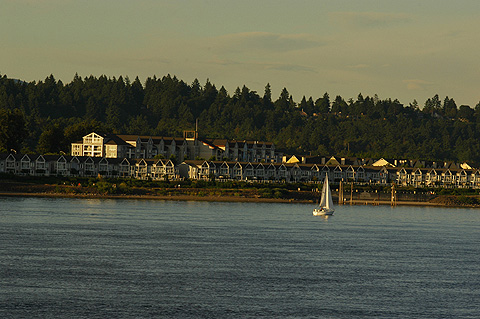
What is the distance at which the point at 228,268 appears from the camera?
177ft

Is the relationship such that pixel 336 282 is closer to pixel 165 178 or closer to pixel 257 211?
pixel 257 211

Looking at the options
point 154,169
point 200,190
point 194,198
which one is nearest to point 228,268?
point 194,198

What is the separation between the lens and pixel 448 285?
49938mm

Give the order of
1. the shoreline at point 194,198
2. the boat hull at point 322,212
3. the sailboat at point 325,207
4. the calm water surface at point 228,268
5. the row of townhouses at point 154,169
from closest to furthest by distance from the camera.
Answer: the calm water surface at point 228,268 < the boat hull at point 322,212 < the sailboat at point 325,207 < the shoreline at point 194,198 < the row of townhouses at point 154,169

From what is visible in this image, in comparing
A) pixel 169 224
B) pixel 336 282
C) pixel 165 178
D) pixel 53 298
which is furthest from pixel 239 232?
pixel 165 178

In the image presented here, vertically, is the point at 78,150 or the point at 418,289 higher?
the point at 78,150

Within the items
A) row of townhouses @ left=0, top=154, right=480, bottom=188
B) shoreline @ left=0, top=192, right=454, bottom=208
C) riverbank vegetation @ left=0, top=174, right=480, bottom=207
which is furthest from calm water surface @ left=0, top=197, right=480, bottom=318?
row of townhouses @ left=0, top=154, right=480, bottom=188

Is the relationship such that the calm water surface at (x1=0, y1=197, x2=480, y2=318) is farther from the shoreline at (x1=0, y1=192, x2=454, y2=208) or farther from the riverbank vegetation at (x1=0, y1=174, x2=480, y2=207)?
the riverbank vegetation at (x1=0, y1=174, x2=480, y2=207)

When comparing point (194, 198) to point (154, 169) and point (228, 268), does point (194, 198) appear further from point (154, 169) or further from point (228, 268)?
point (228, 268)

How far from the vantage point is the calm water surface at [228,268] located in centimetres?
4175

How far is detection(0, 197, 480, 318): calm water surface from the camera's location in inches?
1644

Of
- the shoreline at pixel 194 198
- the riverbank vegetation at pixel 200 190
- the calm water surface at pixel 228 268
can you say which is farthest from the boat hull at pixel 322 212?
the riverbank vegetation at pixel 200 190

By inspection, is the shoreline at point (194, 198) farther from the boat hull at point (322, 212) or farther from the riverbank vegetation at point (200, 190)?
Answer: the boat hull at point (322, 212)

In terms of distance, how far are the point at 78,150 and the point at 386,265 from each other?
144420 mm
